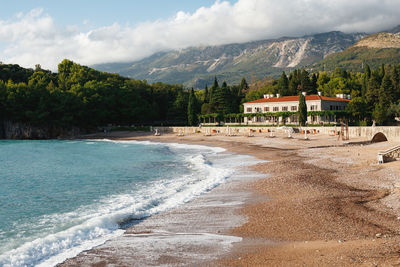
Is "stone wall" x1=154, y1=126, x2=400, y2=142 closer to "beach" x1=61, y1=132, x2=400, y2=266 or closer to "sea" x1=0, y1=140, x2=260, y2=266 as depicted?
"sea" x1=0, y1=140, x2=260, y2=266

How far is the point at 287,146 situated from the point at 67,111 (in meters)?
59.6

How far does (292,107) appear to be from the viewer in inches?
2911

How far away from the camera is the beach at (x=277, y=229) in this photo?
26.0ft

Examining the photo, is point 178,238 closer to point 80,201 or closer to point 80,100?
point 80,201

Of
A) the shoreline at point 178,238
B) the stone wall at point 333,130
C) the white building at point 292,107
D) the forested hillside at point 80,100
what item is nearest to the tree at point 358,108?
the white building at point 292,107

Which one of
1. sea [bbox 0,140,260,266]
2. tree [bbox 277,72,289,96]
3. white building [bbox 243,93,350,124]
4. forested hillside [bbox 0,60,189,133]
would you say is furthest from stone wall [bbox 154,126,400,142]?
tree [bbox 277,72,289,96]

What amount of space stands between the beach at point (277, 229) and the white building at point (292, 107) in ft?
180

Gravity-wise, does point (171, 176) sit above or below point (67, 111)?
below

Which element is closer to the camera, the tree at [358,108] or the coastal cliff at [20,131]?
the tree at [358,108]

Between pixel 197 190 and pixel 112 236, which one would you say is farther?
pixel 197 190

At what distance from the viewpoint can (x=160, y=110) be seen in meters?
104

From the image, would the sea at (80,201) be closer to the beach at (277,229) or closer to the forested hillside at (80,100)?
the beach at (277,229)

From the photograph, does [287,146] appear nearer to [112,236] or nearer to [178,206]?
[178,206]

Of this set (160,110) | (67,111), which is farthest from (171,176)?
(160,110)
